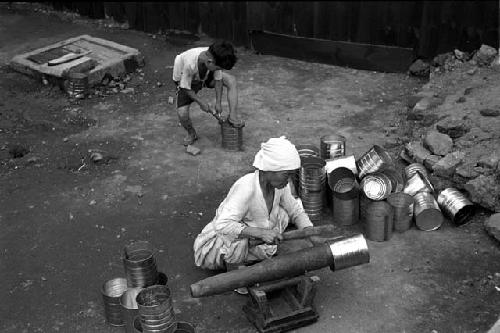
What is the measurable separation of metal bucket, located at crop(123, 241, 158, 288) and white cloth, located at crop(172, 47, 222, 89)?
9.98ft

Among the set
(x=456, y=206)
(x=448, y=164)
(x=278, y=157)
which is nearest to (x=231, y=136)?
(x=448, y=164)

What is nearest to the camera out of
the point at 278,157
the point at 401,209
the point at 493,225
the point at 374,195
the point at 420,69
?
the point at 278,157

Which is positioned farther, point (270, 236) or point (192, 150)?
point (192, 150)

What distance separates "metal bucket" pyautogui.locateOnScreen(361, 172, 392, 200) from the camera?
6926 mm

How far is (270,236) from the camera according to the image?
527 centimetres

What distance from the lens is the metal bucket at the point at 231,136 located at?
336 inches

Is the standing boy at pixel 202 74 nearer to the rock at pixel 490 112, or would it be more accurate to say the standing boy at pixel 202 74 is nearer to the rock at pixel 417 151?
the rock at pixel 417 151

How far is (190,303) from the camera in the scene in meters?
5.87

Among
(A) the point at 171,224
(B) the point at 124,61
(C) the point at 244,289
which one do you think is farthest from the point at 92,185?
(B) the point at 124,61

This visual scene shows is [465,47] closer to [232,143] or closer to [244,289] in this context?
[232,143]

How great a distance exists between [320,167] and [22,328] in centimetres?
348

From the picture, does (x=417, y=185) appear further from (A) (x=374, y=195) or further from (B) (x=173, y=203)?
(B) (x=173, y=203)

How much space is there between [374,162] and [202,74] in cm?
259

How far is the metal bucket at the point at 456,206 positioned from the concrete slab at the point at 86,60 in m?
6.43
